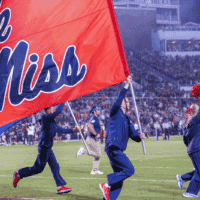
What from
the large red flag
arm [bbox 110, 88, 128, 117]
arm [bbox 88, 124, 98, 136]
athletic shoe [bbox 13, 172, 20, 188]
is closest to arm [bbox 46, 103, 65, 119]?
athletic shoe [bbox 13, 172, 20, 188]

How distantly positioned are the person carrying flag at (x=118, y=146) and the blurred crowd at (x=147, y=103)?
16.7 metres

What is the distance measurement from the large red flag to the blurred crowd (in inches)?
662

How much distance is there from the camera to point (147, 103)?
41844 millimetres

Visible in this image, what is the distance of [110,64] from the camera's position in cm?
649

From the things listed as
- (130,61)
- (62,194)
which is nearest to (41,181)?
(62,194)

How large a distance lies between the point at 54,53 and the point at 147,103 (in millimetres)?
35885

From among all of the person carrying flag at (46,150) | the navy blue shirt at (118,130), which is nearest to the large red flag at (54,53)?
the navy blue shirt at (118,130)

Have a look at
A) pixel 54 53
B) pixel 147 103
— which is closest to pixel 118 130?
pixel 54 53

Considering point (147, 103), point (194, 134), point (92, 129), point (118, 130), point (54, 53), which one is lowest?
point (147, 103)

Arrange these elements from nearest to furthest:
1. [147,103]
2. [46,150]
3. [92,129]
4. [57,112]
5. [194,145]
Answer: [194,145] < [57,112] < [46,150] < [92,129] < [147,103]

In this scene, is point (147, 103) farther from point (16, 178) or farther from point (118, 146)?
point (118, 146)

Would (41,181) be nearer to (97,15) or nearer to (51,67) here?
(51,67)

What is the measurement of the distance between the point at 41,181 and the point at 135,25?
66.6 metres

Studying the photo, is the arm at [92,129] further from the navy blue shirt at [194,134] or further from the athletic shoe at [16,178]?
the navy blue shirt at [194,134]
